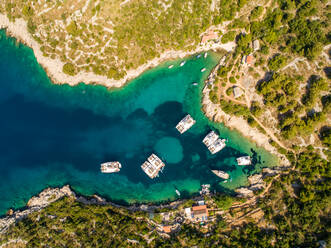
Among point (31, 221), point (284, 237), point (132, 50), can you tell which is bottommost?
point (284, 237)

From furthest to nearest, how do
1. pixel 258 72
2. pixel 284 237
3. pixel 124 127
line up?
pixel 124 127
pixel 258 72
pixel 284 237

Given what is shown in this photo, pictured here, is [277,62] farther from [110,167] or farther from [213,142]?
[110,167]

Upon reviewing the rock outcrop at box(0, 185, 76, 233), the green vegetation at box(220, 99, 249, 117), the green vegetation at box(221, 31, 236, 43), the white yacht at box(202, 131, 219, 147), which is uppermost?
the green vegetation at box(221, 31, 236, 43)

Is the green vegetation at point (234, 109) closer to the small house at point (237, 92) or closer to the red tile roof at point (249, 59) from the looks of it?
the small house at point (237, 92)

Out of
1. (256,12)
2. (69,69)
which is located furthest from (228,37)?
(69,69)

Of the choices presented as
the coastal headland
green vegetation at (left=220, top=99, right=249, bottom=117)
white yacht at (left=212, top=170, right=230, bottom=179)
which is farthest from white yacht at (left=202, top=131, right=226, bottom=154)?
green vegetation at (left=220, top=99, right=249, bottom=117)

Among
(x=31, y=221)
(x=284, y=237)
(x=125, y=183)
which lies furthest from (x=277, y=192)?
(x=31, y=221)

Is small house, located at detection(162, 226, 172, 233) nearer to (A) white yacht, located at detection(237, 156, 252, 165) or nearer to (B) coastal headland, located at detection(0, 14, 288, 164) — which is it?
(A) white yacht, located at detection(237, 156, 252, 165)

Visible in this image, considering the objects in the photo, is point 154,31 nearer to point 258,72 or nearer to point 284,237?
point 258,72
